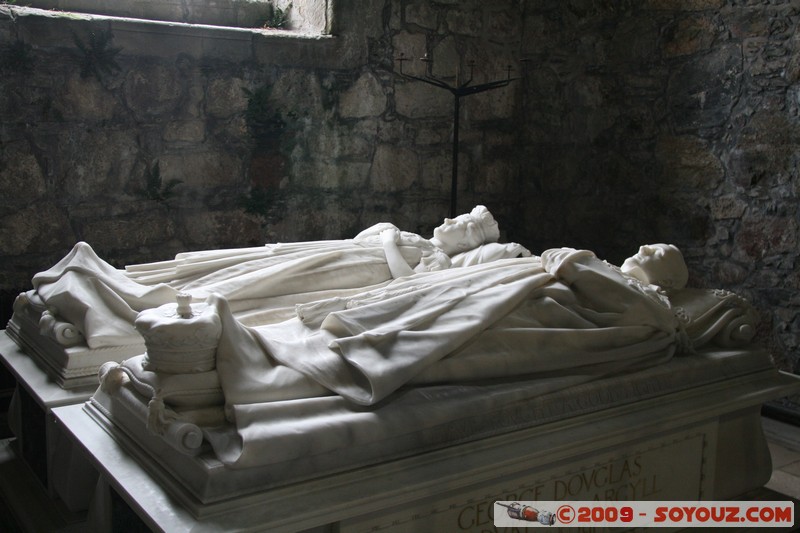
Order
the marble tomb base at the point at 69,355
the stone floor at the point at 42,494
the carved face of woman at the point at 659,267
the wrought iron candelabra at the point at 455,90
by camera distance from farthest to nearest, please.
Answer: the wrought iron candelabra at the point at 455,90 < the carved face of woman at the point at 659,267 < the marble tomb base at the point at 69,355 < the stone floor at the point at 42,494

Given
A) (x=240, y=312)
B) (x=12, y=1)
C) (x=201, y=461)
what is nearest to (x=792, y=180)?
(x=240, y=312)

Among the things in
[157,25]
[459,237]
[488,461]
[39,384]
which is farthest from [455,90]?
[488,461]

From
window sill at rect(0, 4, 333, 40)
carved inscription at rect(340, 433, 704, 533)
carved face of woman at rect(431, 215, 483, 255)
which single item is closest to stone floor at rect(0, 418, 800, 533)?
carved inscription at rect(340, 433, 704, 533)

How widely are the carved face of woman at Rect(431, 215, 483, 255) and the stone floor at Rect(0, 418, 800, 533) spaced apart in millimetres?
1669

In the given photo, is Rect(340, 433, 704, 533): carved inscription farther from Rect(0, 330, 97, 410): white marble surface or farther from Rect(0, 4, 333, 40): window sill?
Rect(0, 4, 333, 40): window sill

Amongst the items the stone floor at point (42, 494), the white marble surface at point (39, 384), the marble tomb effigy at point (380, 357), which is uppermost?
the marble tomb effigy at point (380, 357)

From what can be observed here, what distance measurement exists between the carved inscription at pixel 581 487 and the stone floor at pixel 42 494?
0.25 m

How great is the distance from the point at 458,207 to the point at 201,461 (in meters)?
4.17

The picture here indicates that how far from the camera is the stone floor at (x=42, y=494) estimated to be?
2711 millimetres

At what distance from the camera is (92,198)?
182 inches

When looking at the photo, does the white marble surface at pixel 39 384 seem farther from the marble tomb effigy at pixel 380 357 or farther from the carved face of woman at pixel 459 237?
the carved face of woman at pixel 459 237

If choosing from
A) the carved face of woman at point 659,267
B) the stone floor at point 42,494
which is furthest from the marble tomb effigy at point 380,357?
the stone floor at point 42,494

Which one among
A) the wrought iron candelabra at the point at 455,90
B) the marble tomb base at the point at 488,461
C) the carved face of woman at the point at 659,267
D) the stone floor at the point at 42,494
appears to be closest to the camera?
the marble tomb base at the point at 488,461

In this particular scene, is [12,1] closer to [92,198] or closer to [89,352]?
[92,198]
